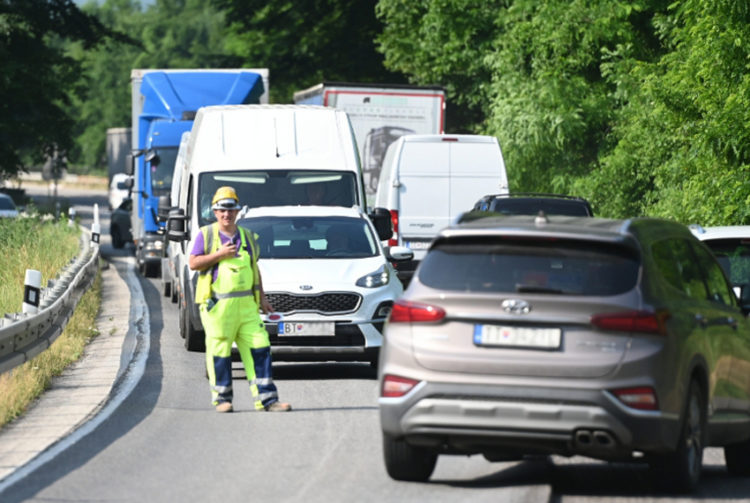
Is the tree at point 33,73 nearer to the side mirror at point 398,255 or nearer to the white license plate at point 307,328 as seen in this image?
the side mirror at point 398,255

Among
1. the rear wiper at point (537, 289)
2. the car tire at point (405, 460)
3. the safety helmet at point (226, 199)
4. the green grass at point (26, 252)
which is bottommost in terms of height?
the green grass at point (26, 252)

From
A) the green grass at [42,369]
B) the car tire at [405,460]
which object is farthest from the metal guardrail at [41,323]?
the car tire at [405,460]

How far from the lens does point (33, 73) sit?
5647 cm

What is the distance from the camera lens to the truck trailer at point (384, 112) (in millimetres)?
30797

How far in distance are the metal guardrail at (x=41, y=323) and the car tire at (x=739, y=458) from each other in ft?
17.7

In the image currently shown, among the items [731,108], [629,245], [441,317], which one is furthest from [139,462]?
[731,108]

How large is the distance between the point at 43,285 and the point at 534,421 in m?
14.2

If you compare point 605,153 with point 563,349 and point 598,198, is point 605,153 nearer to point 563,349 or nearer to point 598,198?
point 598,198

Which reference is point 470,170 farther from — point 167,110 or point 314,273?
point 314,273

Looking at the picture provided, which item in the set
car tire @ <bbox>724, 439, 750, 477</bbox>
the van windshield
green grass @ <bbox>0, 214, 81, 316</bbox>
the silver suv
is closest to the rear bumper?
the silver suv

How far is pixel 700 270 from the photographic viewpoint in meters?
10.0

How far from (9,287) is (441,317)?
500 inches

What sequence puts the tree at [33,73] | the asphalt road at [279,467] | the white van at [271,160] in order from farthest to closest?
the tree at [33,73] → the white van at [271,160] → the asphalt road at [279,467]

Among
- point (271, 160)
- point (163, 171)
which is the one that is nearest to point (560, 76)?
point (163, 171)
